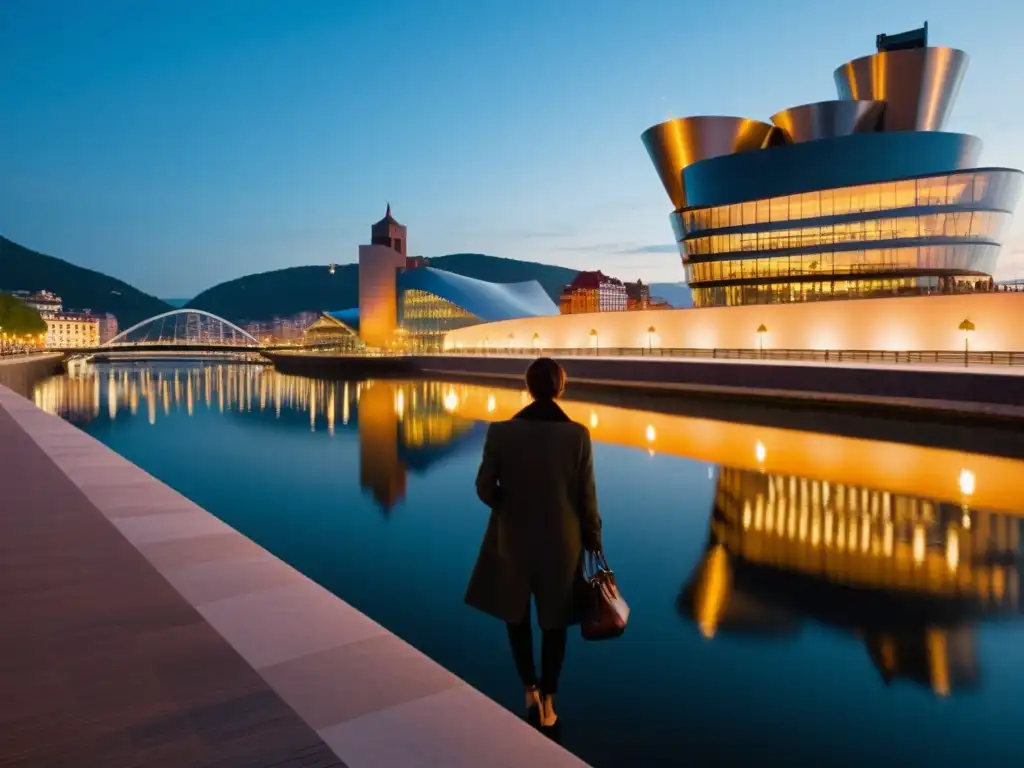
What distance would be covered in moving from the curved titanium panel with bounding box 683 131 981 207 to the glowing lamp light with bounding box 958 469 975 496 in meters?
60.2

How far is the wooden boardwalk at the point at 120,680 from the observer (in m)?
3.78

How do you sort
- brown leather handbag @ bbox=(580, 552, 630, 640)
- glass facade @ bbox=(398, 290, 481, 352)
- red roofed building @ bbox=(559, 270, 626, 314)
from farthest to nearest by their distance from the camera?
red roofed building @ bbox=(559, 270, 626, 314) < glass facade @ bbox=(398, 290, 481, 352) < brown leather handbag @ bbox=(580, 552, 630, 640)

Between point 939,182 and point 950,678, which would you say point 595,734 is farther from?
point 939,182

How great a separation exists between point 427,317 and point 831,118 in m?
57.4

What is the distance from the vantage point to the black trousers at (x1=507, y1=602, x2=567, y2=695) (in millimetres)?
4941

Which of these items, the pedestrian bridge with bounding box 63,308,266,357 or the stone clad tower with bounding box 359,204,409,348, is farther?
the stone clad tower with bounding box 359,204,409,348

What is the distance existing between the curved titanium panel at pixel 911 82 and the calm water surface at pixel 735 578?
7379 cm

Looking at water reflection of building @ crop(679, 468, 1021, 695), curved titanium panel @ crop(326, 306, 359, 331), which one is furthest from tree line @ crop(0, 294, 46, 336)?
water reflection of building @ crop(679, 468, 1021, 695)

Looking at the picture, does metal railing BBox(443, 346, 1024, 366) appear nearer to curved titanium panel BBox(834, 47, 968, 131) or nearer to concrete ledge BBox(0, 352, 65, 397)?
concrete ledge BBox(0, 352, 65, 397)

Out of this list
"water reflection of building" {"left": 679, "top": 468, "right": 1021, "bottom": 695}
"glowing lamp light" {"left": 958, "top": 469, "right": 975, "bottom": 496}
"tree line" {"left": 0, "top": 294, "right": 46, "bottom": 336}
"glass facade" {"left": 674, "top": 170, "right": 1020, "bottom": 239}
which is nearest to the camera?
"water reflection of building" {"left": 679, "top": 468, "right": 1021, "bottom": 695}

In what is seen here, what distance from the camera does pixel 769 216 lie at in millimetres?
72875

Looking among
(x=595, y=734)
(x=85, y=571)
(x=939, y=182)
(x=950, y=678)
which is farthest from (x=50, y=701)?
(x=939, y=182)

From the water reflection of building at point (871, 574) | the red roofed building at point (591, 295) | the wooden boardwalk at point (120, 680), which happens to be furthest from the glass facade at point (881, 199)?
the red roofed building at point (591, 295)

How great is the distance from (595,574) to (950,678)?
4.07 m
